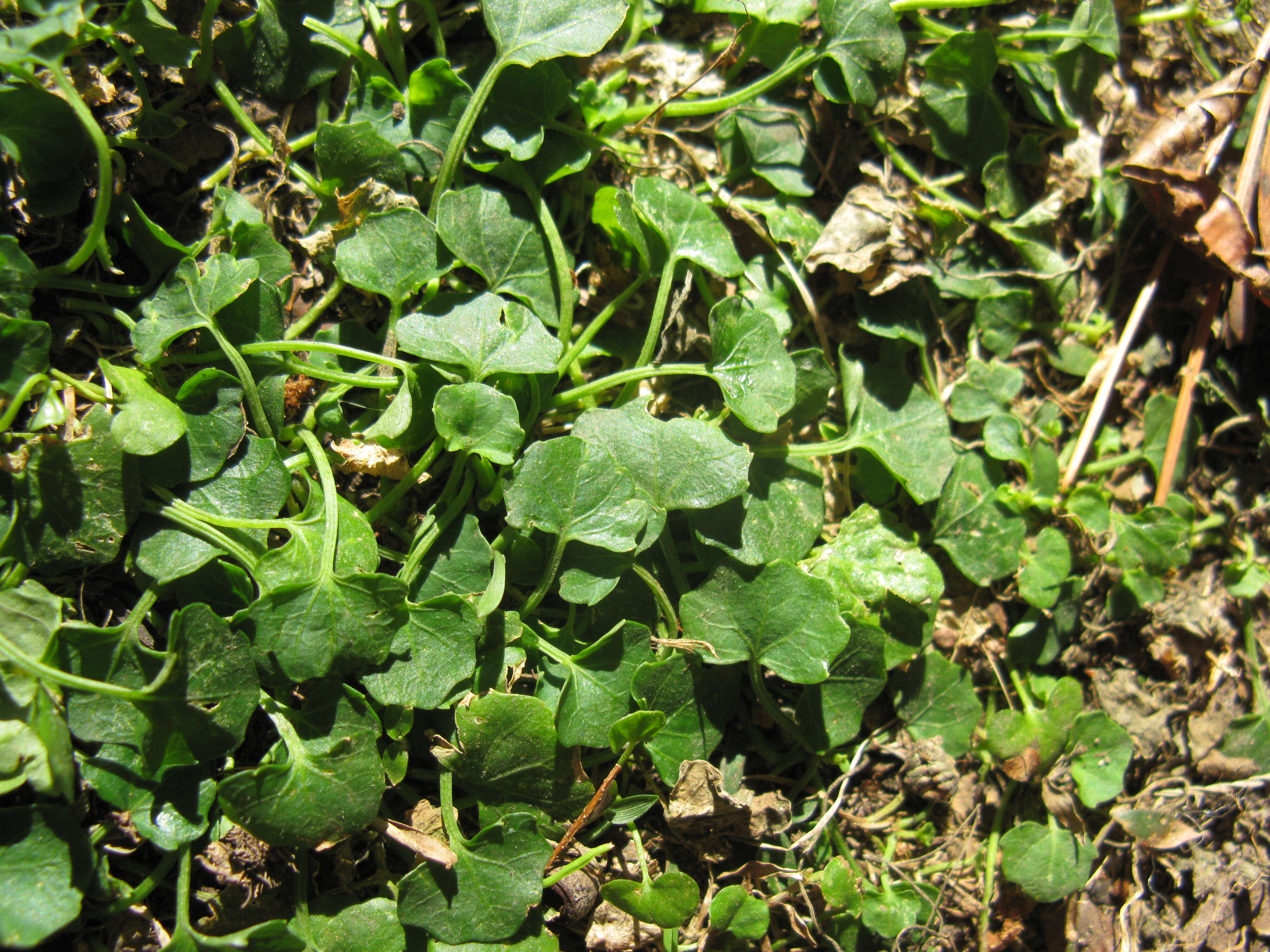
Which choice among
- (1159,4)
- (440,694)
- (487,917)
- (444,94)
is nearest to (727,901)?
(487,917)

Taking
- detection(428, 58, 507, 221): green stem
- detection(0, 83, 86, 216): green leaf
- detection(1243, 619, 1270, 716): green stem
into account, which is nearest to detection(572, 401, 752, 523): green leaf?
detection(428, 58, 507, 221): green stem

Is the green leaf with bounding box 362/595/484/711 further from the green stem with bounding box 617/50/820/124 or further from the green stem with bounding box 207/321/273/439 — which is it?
the green stem with bounding box 617/50/820/124

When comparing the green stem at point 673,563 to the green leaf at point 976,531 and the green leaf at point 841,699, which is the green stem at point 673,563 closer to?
the green leaf at point 841,699

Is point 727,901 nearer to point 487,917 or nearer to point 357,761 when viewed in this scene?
point 487,917

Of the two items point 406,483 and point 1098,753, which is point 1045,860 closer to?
point 1098,753

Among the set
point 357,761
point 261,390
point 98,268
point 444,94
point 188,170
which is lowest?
point 357,761

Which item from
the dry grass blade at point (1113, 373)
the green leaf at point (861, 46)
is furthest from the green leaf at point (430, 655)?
the dry grass blade at point (1113, 373)
